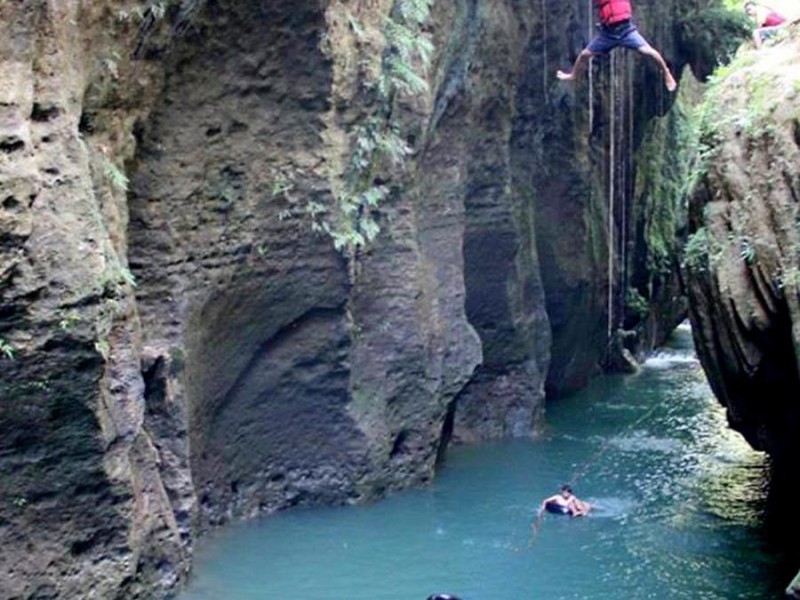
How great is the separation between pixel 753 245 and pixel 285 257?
5.28 m

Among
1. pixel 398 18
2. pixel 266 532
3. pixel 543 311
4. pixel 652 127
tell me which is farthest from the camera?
pixel 652 127

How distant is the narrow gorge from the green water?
590 millimetres

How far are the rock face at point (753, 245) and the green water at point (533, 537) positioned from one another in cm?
173

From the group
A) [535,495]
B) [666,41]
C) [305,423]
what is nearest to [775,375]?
[535,495]

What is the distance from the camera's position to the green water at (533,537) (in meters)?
11.7

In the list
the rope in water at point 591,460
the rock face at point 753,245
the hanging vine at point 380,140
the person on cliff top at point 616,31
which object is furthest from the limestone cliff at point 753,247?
the hanging vine at point 380,140

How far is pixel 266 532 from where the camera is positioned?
44.5 feet

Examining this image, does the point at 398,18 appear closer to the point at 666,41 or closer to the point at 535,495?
the point at 535,495

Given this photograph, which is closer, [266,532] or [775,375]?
[775,375]

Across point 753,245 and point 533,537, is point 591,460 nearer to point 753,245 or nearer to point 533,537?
point 533,537

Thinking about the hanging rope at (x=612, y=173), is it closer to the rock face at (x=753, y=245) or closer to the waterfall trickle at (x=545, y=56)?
the waterfall trickle at (x=545, y=56)

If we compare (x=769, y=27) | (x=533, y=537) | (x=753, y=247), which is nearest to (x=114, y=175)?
(x=753, y=247)

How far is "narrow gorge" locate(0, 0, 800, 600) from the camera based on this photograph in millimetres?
8945

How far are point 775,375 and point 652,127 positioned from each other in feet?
47.4
